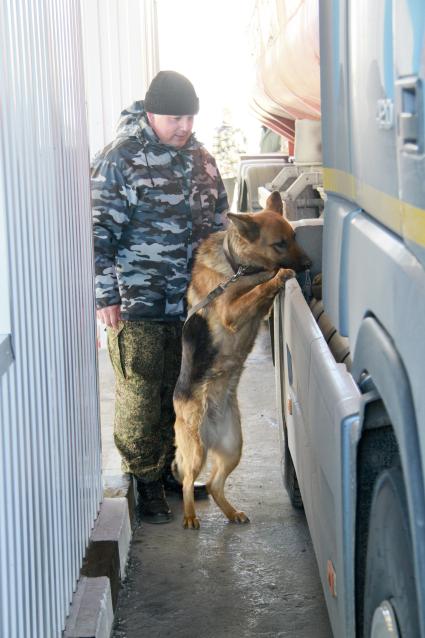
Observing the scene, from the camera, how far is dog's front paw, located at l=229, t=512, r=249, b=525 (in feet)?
16.4

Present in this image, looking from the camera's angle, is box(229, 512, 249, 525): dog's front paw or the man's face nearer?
the man's face

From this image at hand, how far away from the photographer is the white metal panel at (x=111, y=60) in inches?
334

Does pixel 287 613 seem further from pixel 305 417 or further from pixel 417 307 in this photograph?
pixel 417 307

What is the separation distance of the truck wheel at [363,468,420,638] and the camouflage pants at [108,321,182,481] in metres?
2.86

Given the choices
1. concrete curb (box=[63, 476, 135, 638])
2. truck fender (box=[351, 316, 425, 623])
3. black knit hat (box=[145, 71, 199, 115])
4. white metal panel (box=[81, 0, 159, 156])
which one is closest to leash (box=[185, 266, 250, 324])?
black knit hat (box=[145, 71, 199, 115])

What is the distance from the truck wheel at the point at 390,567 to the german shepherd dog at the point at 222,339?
2.66 meters

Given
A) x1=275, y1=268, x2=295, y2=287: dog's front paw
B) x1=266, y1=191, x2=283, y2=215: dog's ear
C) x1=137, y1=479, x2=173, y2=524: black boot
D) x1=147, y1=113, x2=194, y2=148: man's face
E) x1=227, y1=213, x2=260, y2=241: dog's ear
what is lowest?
x1=137, y1=479, x2=173, y2=524: black boot

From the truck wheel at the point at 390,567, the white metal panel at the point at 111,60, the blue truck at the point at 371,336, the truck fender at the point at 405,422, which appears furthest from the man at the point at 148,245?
the white metal panel at the point at 111,60

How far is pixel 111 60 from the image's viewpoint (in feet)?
29.5

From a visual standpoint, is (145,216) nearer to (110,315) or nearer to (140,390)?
(110,315)

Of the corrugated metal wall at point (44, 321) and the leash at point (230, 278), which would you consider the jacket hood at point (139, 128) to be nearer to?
the leash at point (230, 278)

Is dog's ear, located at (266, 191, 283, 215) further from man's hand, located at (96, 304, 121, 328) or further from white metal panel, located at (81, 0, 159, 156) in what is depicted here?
white metal panel, located at (81, 0, 159, 156)

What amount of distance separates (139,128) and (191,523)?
7.02ft

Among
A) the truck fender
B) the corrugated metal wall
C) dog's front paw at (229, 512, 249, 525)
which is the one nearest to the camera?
the truck fender
